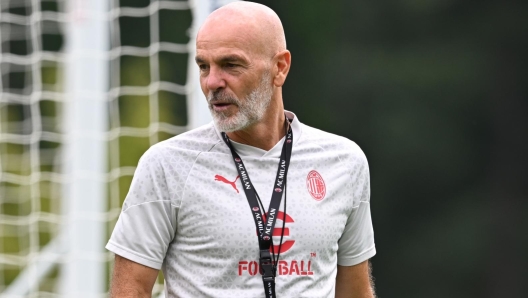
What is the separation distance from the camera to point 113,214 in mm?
5625

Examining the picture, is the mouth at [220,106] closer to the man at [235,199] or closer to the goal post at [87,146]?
the man at [235,199]

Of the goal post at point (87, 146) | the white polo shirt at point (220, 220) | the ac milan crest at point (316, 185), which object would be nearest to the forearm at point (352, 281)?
the white polo shirt at point (220, 220)

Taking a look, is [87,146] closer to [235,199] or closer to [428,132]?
[235,199]

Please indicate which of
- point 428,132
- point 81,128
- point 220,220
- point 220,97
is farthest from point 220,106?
point 428,132

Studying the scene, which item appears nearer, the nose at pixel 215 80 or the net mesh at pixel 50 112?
the nose at pixel 215 80

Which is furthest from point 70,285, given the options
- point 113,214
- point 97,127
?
point 97,127

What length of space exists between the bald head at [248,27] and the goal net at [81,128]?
1.23m

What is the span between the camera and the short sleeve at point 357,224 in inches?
130

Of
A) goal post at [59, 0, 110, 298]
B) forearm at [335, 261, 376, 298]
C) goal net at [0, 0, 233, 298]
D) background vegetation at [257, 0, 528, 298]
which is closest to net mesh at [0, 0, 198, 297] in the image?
goal net at [0, 0, 233, 298]

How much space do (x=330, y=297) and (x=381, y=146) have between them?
8.90m

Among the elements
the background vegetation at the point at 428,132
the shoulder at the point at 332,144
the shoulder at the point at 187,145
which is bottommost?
the background vegetation at the point at 428,132

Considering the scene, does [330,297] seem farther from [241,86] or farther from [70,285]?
[70,285]

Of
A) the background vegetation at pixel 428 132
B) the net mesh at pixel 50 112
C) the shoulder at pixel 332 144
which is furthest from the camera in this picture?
the background vegetation at pixel 428 132

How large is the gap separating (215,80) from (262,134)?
0.88 ft
